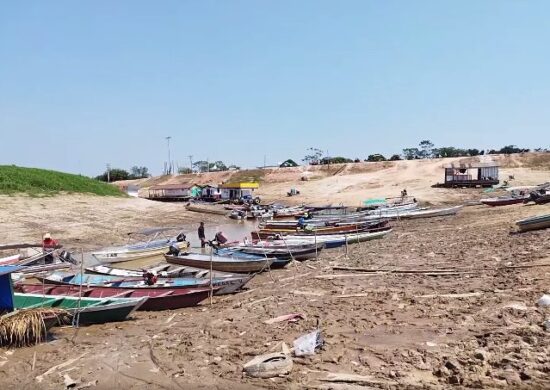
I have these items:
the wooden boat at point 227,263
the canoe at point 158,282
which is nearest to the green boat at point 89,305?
the canoe at point 158,282

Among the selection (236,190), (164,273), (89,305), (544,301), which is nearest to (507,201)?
(164,273)

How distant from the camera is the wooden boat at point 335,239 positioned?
78.9 feet

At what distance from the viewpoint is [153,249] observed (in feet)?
81.5

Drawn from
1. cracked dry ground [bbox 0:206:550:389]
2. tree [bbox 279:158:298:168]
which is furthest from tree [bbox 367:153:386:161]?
cracked dry ground [bbox 0:206:550:389]

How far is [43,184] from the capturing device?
45.1 metres

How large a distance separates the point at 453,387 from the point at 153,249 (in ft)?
64.6

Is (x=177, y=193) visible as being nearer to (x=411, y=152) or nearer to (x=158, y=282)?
(x=158, y=282)

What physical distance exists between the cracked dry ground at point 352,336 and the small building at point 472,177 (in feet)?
142

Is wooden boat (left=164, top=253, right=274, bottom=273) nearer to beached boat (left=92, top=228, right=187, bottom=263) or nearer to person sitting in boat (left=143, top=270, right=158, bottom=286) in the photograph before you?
beached boat (left=92, top=228, right=187, bottom=263)

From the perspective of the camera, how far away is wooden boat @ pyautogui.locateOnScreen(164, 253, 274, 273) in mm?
18719

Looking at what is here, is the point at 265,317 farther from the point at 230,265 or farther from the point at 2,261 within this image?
the point at 2,261

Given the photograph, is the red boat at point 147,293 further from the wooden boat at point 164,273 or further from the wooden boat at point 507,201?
the wooden boat at point 507,201

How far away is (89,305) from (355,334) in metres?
7.09

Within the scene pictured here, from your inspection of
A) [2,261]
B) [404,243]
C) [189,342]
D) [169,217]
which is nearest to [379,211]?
[404,243]
